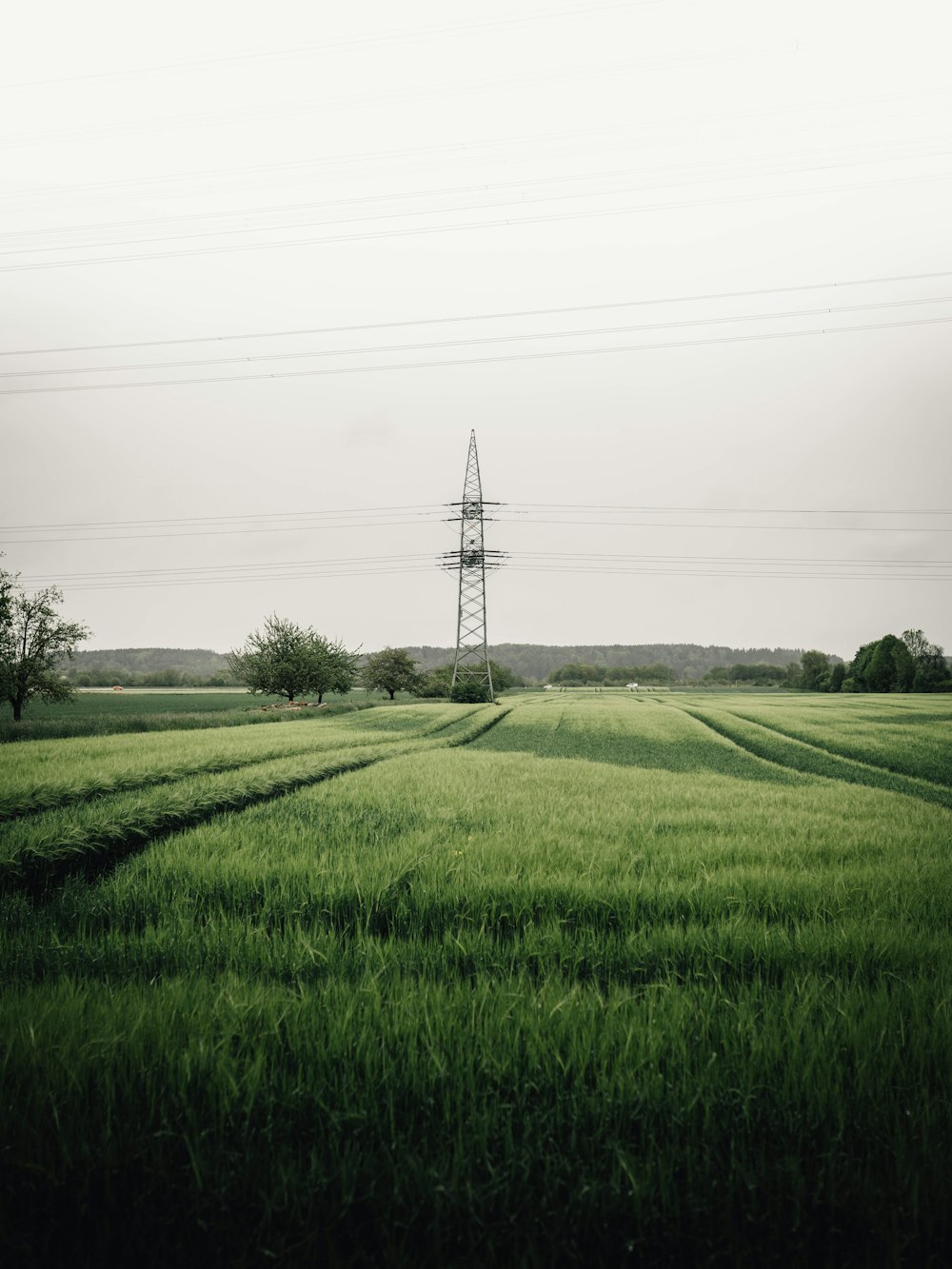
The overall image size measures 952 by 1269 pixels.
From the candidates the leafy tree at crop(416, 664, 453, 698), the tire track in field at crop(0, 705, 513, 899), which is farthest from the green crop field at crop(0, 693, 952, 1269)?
the leafy tree at crop(416, 664, 453, 698)

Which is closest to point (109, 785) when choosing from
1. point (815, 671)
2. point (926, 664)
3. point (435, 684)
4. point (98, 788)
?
point (98, 788)

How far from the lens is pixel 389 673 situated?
8500 cm

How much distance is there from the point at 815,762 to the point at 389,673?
70.6m

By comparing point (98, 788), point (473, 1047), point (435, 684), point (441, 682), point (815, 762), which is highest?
point (473, 1047)

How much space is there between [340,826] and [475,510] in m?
52.5

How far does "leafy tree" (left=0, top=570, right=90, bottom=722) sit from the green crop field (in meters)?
27.0

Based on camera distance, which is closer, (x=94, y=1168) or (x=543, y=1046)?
(x=94, y=1168)

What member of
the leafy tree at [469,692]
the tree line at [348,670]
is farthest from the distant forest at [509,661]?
the leafy tree at [469,692]

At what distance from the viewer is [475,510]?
57531 millimetres

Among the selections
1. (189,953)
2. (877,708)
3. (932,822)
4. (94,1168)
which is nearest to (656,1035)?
(94,1168)

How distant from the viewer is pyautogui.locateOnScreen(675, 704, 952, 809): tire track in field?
44.5 ft

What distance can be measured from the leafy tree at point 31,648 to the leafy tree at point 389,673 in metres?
51.9

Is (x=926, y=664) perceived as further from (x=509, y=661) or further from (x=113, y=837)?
(x=509, y=661)

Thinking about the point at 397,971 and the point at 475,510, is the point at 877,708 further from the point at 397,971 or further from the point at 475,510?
the point at 475,510
